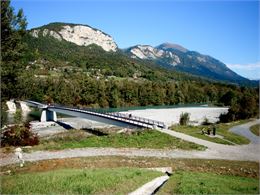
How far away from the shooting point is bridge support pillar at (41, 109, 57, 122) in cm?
9816

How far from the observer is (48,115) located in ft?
327

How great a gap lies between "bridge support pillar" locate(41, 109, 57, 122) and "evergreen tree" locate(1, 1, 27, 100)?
6526 cm

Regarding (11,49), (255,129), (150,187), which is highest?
(11,49)

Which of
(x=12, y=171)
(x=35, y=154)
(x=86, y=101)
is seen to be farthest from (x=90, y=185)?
(x=86, y=101)

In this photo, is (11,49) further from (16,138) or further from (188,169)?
(188,169)

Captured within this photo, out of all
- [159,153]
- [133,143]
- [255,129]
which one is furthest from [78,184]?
[255,129]

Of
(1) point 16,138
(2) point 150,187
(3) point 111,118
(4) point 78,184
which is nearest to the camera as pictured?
(4) point 78,184

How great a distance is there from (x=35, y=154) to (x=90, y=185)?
778 inches

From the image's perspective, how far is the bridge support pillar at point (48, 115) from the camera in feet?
322

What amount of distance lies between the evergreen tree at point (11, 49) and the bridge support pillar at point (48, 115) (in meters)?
65.3

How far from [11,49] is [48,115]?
6898 cm

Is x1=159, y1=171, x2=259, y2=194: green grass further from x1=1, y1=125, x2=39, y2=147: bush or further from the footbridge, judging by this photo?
x1=1, y1=125, x2=39, y2=147: bush

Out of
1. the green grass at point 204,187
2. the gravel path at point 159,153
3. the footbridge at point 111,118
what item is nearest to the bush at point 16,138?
the gravel path at point 159,153

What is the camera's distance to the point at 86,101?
525 ft
